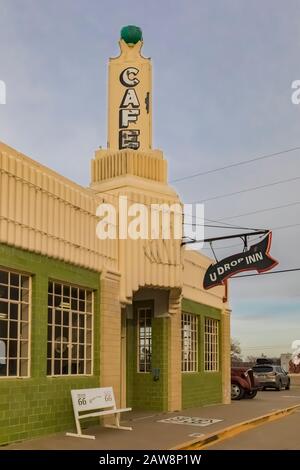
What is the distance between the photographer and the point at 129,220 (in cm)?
1622

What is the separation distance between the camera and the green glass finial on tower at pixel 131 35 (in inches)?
754

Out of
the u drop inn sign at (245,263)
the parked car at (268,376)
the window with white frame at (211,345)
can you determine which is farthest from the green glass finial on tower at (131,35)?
the parked car at (268,376)

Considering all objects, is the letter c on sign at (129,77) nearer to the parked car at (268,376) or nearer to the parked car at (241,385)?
the parked car at (241,385)

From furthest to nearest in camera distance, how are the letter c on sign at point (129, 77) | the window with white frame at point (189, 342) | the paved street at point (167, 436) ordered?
the window with white frame at point (189, 342) → the letter c on sign at point (129, 77) → the paved street at point (167, 436)

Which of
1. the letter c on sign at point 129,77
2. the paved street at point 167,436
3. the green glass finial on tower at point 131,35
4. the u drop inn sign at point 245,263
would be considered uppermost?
the green glass finial on tower at point 131,35

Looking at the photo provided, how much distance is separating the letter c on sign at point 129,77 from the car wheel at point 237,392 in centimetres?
1300

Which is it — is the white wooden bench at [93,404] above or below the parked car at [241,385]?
above

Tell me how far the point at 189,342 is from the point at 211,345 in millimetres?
2336

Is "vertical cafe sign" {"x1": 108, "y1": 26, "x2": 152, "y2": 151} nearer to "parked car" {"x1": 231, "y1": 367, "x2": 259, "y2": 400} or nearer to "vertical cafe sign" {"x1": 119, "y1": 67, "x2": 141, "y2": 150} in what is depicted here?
"vertical cafe sign" {"x1": 119, "y1": 67, "x2": 141, "y2": 150}

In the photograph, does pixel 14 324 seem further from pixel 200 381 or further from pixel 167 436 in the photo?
pixel 200 381

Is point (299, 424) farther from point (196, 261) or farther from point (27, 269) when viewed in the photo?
point (27, 269)

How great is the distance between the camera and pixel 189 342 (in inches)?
824

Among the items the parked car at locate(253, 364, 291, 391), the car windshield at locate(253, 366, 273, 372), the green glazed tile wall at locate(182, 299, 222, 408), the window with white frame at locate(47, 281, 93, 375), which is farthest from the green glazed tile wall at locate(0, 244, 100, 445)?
the car windshield at locate(253, 366, 273, 372)

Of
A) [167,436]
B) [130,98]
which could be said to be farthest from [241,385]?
[167,436]
